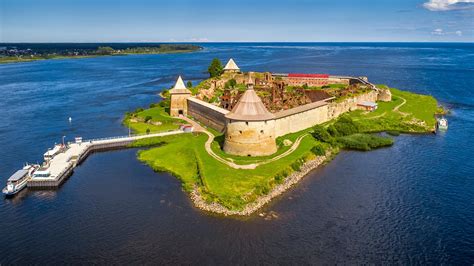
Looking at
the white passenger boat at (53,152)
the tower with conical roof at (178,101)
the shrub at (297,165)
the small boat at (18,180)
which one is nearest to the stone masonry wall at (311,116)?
the shrub at (297,165)

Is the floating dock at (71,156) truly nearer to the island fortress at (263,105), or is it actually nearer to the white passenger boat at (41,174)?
the white passenger boat at (41,174)

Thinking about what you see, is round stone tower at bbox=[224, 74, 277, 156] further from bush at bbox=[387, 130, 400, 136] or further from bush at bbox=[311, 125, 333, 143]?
bush at bbox=[387, 130, 400, 136]

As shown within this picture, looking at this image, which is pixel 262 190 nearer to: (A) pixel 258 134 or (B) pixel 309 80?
(A) pixel 258 134

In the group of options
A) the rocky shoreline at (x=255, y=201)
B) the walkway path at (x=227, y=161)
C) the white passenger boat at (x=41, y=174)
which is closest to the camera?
the rocky shoreline at (x=255, y=201)

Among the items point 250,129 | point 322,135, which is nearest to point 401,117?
point 322,135

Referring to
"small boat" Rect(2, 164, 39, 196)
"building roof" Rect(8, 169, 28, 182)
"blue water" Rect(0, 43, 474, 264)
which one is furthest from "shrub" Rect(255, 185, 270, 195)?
"building roof" Rect(8, 169, 28, 182)

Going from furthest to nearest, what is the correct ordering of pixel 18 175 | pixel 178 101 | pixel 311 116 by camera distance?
pixel 178 101 → pixel 311 116 → pixel 18 175

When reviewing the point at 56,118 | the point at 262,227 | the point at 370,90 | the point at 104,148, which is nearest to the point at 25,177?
the point at 104,148
